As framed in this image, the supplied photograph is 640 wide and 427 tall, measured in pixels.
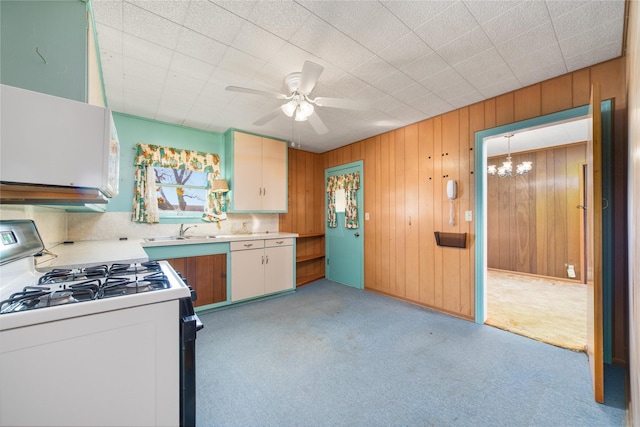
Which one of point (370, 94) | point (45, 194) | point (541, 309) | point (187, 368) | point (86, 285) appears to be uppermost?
point (370, 94)

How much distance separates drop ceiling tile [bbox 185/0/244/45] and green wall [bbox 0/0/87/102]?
560mm

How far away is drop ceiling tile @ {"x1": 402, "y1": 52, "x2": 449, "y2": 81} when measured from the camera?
2082 millimetres

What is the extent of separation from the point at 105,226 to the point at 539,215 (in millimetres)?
7095

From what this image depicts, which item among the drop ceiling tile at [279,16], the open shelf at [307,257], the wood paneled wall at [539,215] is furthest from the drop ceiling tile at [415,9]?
the wood paneled wall at [539,215]

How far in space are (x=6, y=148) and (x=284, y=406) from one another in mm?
1898

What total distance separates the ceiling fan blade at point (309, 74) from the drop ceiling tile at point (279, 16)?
317 millimetres

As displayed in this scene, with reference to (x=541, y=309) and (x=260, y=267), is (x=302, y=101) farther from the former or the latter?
(x=541, y=309)

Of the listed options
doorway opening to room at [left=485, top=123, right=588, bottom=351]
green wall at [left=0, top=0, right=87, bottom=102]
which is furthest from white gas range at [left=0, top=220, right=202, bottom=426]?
doorway opening to room at [left=485, top=123, right=588, bottom=351]

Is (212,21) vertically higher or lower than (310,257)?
higher

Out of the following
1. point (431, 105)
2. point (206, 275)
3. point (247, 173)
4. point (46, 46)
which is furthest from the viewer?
point (247, 173)

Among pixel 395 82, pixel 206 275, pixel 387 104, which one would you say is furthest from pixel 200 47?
pixel 206 275

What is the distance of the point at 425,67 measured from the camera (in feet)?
7.23

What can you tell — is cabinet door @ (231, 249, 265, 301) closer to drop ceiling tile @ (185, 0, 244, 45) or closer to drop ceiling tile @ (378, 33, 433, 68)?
drop ceiling tile @ (185, 0, 244, 45)

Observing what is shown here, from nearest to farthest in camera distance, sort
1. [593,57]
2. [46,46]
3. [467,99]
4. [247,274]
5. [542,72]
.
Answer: [46,46] → [593,57] → [542,72] → [467,99] → [247,274]
